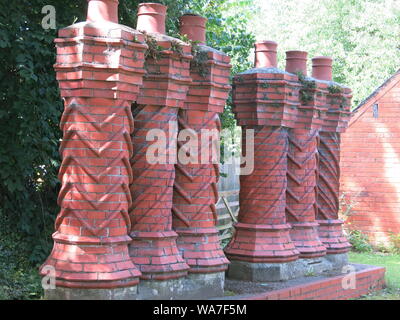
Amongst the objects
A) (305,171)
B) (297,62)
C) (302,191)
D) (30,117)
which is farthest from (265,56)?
(30,117)

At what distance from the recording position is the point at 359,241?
49.1 ft

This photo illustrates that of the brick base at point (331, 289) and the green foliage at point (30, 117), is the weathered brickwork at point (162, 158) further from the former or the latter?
the green foliage at point (30, 117)

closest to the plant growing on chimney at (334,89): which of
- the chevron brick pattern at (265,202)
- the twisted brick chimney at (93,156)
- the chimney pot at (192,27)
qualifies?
the chevron brick pattern at (265,202)

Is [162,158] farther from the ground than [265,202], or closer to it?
farther from the ground

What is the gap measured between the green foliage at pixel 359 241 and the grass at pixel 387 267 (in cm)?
33

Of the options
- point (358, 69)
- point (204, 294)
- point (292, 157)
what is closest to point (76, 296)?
point (204, 294)

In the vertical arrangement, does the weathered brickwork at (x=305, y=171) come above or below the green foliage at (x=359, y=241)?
above

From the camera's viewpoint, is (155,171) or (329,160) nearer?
(155,171)

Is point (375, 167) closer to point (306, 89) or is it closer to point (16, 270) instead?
point (306, 89)

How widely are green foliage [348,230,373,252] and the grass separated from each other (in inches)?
13.0

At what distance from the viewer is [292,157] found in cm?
862

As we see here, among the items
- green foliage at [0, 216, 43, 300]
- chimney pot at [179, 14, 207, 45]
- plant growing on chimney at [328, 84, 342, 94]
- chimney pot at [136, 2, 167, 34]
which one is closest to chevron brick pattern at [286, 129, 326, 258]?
plant growing on chimney at [328, 84, 342, 94]

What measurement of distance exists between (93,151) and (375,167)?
10933mm

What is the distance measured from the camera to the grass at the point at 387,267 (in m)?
9.12
